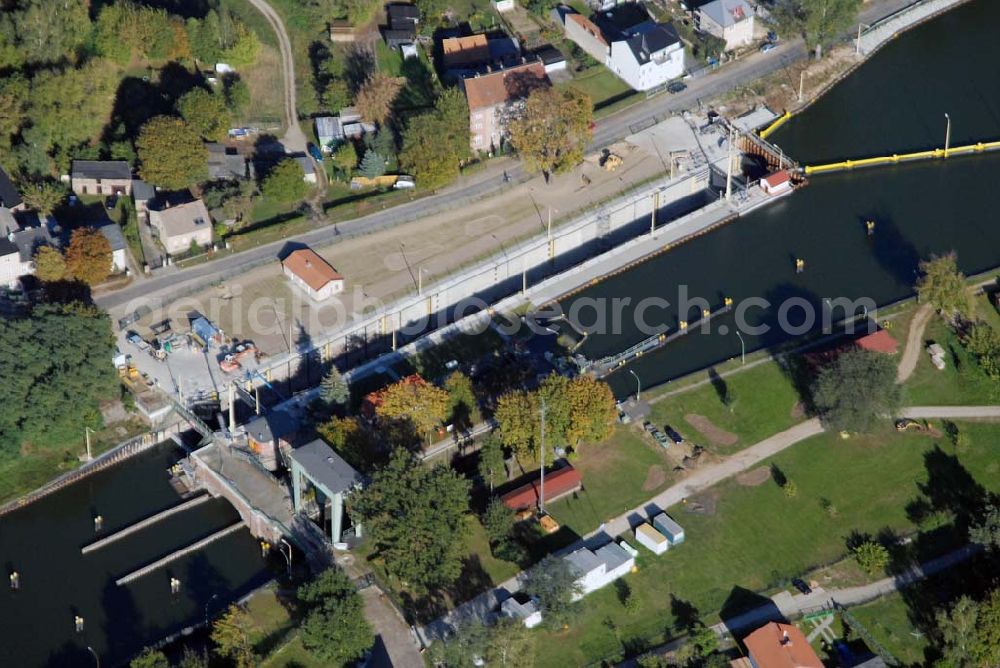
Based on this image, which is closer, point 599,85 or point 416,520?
point 416,520

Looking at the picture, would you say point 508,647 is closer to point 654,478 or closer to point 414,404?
→ point 654,478

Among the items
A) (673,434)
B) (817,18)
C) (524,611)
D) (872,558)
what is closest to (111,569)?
(524,611)

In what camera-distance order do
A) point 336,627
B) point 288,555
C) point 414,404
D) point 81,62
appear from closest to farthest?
point 336,627
point 288,555
point 414,404
point 81,62

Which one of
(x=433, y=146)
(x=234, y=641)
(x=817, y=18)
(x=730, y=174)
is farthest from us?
(x=817, y=18)

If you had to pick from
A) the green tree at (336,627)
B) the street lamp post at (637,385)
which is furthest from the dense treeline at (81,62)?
the green tree at (336,627)

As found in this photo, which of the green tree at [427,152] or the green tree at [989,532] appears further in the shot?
the green tree at [427,152]

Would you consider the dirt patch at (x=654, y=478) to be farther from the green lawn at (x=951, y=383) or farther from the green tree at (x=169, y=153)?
the green tree at (x=169, y=153)
